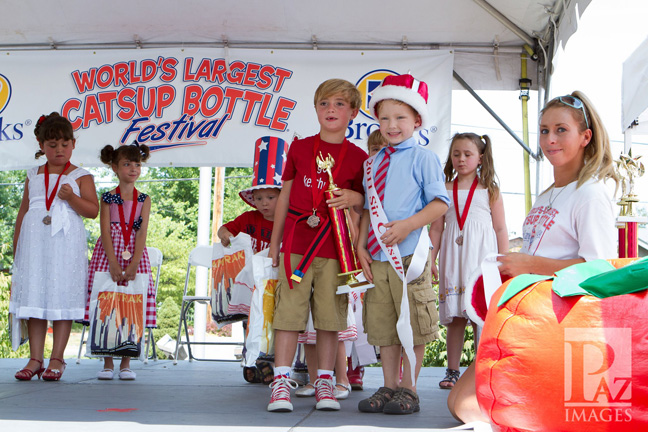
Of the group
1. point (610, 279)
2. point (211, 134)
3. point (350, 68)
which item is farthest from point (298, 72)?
point (610, 279)

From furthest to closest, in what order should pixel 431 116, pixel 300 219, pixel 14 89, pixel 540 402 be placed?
pixel 14 89, pixel 431 116, pixel 300 219, pixel 540 402

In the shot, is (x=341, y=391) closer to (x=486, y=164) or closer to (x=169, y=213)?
(x=486, y=164)

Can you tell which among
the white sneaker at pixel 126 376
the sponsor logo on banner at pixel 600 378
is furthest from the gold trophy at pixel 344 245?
the white sneaker at pixel 126 376

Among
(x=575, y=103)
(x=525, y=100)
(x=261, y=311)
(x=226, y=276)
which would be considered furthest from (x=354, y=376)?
(x=525, y=100)

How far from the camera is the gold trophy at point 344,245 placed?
2.84m

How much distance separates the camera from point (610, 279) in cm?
173

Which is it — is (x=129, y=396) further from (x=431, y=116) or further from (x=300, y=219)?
(x=431, y=116)

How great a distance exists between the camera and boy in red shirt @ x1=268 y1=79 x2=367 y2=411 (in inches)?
114

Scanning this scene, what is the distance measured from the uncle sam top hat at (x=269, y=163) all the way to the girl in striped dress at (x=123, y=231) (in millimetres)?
921

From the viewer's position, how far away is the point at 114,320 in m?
4.19

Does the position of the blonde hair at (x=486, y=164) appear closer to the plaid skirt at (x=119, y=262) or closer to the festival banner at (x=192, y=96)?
the festival banner at (x=192, y=96)

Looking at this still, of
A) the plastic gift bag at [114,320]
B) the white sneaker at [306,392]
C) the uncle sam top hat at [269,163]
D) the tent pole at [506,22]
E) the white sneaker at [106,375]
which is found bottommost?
the white sneaker at [106,375]

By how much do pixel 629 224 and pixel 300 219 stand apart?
4.53 feet

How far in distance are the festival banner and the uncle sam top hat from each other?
1.42m
